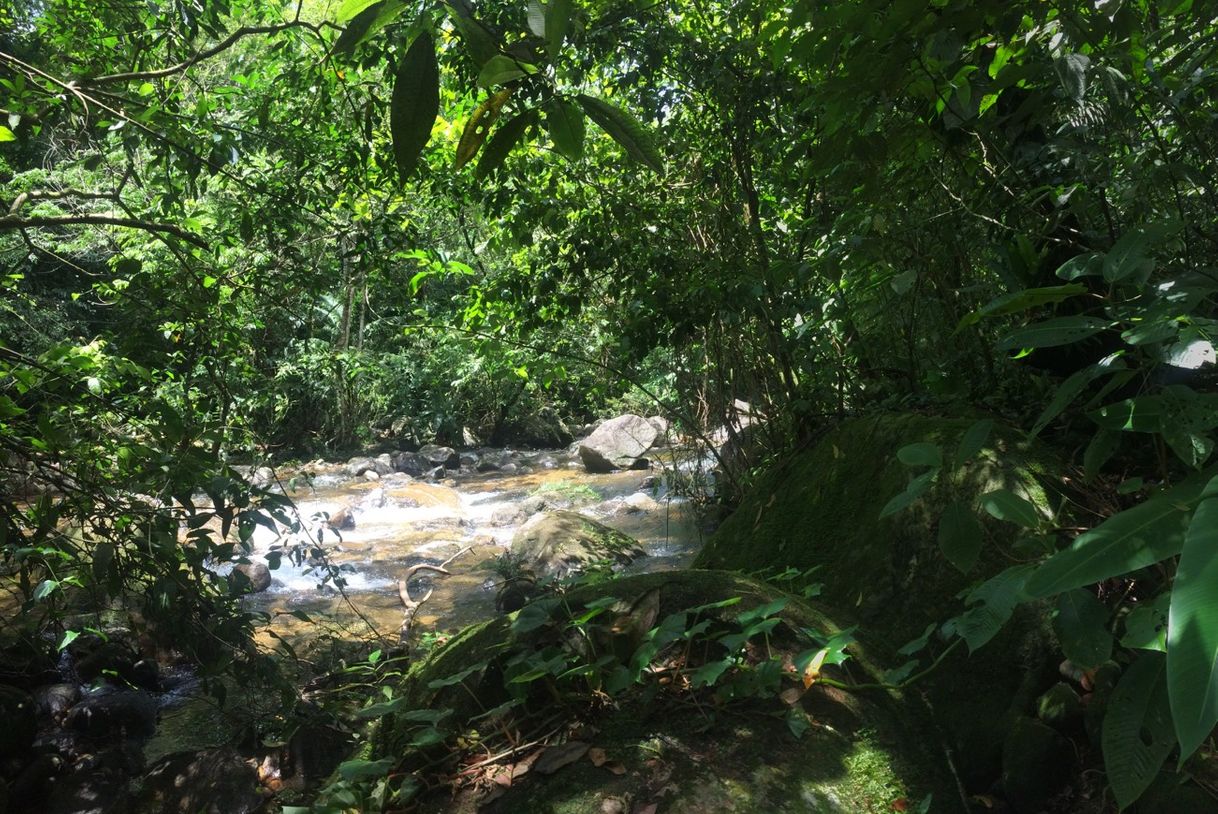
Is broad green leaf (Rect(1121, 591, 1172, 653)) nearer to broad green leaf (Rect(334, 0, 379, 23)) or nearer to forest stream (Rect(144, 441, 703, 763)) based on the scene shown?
broad green leaf (Rect(334, 0, 379, 23))

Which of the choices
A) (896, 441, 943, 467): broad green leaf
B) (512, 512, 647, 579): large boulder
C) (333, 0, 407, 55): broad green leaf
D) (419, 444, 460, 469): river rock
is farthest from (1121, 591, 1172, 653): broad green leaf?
(419, 444, 460, 469): river rock

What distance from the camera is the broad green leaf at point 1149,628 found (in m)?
1.09

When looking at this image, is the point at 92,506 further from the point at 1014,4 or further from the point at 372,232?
the point at 1014,4

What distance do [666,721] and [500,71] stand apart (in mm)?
1540

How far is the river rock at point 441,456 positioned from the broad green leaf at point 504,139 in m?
14.4

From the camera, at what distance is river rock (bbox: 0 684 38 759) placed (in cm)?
430

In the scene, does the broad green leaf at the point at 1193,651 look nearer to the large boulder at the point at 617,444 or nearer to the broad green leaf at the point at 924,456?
the broad green leaf at the point at 924,456

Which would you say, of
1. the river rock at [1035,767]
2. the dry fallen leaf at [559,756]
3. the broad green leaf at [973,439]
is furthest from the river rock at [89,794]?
the broad green leaf at [973,439]

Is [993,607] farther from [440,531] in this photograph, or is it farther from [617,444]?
[617,444]

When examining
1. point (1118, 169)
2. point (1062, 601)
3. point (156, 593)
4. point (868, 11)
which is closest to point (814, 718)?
point (1062, 601)

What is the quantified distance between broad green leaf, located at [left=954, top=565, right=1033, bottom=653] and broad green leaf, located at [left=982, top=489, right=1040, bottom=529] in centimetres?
8

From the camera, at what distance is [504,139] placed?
1009 mm

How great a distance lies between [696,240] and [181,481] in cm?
354

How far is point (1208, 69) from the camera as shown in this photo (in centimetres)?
258
